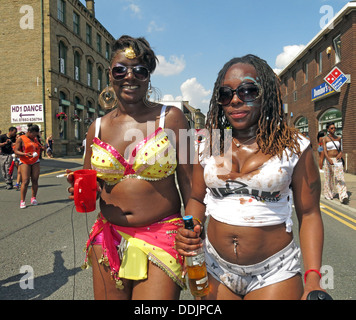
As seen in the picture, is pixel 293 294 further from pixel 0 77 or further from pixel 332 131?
pixel 0 77

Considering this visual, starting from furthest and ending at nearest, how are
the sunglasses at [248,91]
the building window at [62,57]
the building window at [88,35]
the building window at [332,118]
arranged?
Result: the building window at [88,35] → the building window at [62,57] → the building window at [332,118] → the sunglasses at [248,91]

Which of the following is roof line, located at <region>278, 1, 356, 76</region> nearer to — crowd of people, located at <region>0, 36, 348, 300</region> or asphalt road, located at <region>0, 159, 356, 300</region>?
asphalt road, located at <region>0, 159, 356, 300</region>

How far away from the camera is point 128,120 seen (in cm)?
218

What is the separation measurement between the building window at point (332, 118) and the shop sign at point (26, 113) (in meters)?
19.3

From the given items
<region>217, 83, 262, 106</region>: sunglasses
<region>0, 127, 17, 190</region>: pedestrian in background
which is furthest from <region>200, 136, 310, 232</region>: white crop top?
<region>0, 127, 17, 190</region>: pedestrian in background

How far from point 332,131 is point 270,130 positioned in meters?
8.03

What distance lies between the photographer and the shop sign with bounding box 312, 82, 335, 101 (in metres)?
16.6

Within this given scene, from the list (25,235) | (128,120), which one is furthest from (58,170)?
(128,120)

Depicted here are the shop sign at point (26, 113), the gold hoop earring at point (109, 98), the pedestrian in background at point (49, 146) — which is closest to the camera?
the gold hoop earring at point (109, 98)

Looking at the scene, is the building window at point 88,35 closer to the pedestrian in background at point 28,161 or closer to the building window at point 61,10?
the building window at point 61,10

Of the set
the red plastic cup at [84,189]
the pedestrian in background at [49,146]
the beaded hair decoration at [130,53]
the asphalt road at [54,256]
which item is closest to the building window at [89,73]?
the pedestrian in background at [49,146]

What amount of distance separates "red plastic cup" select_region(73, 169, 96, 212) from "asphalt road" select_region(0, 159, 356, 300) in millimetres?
243

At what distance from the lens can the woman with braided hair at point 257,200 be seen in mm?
1627

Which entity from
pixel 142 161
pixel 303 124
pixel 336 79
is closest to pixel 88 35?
pixel 303 124
